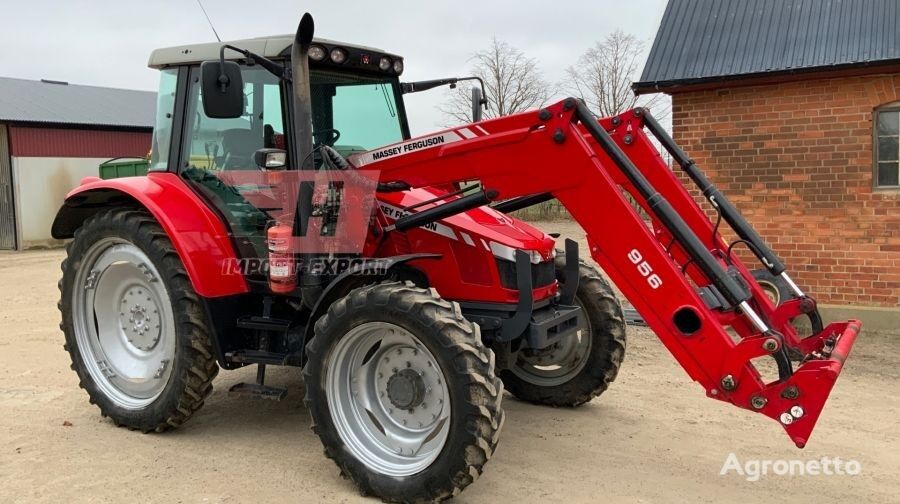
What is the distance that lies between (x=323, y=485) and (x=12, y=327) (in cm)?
611

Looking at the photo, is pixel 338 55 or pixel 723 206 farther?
pixel 338 55

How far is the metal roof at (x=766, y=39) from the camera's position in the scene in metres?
7.27

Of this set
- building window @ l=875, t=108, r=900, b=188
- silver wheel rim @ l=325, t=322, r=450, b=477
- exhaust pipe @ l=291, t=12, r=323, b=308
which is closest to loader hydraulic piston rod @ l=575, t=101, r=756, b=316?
silver wheel rim @ l=325, t=322, r=450, b=477

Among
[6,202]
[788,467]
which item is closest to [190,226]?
[788,467]

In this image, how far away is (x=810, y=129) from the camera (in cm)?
753

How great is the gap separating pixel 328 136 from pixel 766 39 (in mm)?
5603

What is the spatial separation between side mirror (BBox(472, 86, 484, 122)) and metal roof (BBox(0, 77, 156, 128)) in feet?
55.3

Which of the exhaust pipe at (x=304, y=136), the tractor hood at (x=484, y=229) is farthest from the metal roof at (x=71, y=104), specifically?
the tractor hood at (x=484, y=229)

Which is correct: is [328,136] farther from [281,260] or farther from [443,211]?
[443,211]

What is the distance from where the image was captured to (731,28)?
8.31 metres

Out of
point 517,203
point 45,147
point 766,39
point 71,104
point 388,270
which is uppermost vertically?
point 71,104

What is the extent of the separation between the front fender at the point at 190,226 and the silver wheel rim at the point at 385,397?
1.02 meters

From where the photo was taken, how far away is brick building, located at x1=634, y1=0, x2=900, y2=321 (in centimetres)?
732

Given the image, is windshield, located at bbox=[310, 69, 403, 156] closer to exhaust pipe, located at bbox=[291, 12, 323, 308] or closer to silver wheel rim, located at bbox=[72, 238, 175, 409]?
exhaust pipe, located at bbox=[291, 12, 323, 308]
